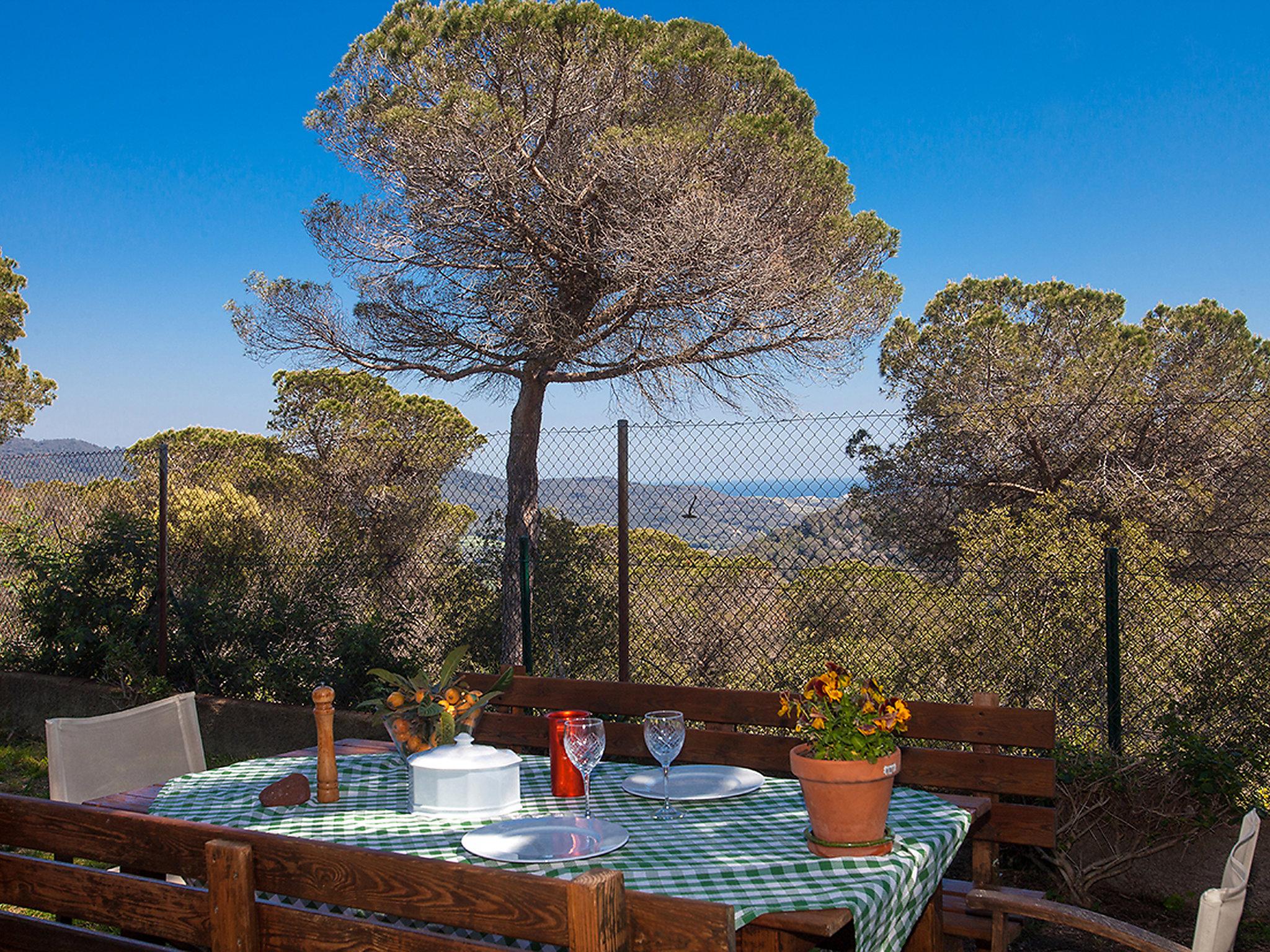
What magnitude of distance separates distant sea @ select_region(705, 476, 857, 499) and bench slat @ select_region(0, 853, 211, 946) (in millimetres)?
3574

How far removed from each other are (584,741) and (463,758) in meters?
0.32

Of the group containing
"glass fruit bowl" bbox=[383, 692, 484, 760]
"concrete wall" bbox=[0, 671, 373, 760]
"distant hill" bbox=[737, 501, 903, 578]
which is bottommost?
"concrete wall" bbox=[0, 671, 373, 760]

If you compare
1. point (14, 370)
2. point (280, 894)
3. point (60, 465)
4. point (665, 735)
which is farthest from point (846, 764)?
point (14, 370)

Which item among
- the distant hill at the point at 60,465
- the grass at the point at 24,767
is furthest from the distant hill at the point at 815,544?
the distant hill at the point at 60,465

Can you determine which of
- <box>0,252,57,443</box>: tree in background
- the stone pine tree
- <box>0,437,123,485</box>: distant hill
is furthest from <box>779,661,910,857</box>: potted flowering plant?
<box>0,252,57,443</box>: tree in background

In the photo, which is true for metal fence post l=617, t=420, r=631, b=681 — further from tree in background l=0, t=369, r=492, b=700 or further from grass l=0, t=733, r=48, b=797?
grass l=0, t=733, r=48, b=797

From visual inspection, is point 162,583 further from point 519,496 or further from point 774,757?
point 774,757

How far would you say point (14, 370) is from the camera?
54.8 feet

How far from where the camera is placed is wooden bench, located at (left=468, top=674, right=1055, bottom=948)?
2.64 meters

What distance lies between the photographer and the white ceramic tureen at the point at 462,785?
2.25 m

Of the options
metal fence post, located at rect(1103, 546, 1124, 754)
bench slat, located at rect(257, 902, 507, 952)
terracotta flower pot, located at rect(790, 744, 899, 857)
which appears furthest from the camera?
metal fence post, located at rect(1103, 546, 1124, 754)

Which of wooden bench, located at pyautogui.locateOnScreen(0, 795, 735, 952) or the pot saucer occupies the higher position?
wooden bench, located at pyautogui.locateOnScreen(0, 795, 735, 952)

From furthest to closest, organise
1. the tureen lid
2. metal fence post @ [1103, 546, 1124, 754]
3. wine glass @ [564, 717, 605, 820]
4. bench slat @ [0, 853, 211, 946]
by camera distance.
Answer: metal fence post @ [1103, 546, 1124, 754] → the tureen lid → wine glass @ [564, 717, 605, 820] → bench slat @ [0, 853, 211, 946]

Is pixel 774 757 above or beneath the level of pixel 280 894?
beneath
